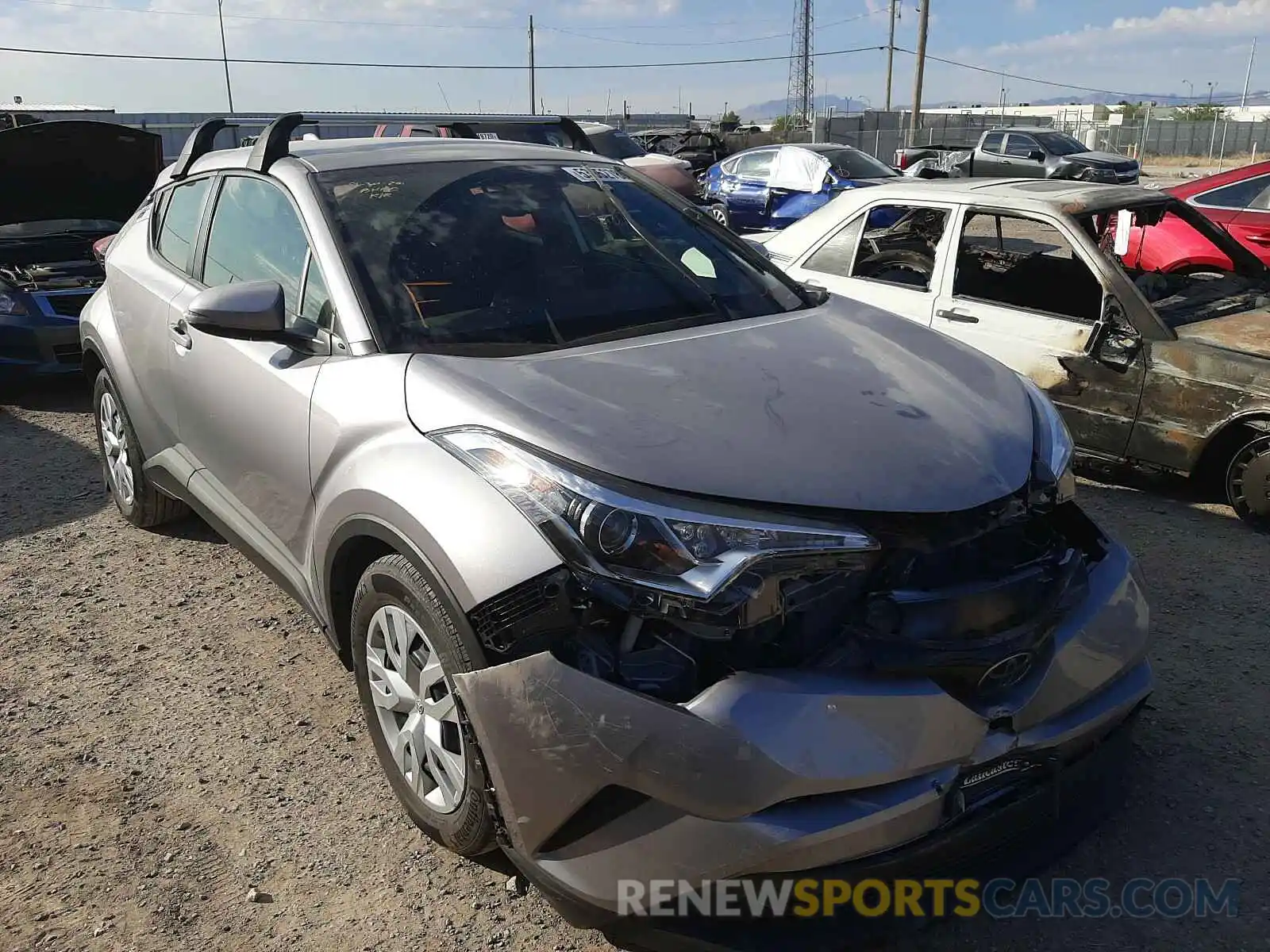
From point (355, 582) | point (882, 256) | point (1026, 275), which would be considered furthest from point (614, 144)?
point (355, 582)

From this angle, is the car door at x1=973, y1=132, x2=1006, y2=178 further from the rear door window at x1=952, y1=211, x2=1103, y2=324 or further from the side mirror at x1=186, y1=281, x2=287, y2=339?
the side mirror at x1=186, y1=281, x2=287, y2=339

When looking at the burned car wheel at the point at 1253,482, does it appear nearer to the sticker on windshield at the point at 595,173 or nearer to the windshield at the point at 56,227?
the sticker on windshield at the point at 595,173

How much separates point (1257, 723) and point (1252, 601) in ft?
3.08

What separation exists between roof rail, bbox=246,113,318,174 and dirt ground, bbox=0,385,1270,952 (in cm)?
168

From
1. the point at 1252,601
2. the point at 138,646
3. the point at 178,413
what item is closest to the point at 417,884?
the point at 138,646

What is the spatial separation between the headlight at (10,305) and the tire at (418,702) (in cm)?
565

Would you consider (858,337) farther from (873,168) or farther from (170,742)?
(873,168)

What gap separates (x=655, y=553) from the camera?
2.12 metres

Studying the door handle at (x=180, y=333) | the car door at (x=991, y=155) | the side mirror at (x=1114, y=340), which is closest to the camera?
the door handle at (x=180, y=333)

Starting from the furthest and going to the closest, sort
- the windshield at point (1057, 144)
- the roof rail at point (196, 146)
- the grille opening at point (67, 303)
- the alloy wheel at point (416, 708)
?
the windshield at point (1057, 144)
the grille opening at point (67, 303)
the roof rail at point (196, 146)
the alloy wheel at point (416, 708)

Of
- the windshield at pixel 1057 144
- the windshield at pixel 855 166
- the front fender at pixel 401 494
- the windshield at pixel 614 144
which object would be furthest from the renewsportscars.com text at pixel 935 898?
the windshield at pixel 1057 144

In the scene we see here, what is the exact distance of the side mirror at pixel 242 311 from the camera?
2.85 m

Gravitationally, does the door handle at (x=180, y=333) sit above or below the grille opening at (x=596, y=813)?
above

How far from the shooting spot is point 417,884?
8.52 feet
